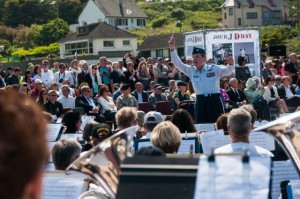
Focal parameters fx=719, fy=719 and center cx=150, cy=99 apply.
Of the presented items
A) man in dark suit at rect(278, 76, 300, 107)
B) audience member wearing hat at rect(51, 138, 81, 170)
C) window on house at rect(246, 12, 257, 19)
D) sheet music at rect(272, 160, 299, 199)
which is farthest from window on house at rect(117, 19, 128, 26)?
sheet music at rect(272, 160, 299, 199)

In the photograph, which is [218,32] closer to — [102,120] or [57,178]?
[102,120]

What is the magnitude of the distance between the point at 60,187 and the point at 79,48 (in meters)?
84.6

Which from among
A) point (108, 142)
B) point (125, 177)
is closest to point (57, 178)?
point (108, 142)

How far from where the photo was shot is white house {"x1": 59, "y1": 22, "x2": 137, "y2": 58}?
86.1 meters

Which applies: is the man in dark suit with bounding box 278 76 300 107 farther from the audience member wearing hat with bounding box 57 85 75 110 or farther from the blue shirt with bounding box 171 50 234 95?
the blue shirt with bounding box 171 50 234 95

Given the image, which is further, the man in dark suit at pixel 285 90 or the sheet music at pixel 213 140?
the man in dark suit at pixel 285 90

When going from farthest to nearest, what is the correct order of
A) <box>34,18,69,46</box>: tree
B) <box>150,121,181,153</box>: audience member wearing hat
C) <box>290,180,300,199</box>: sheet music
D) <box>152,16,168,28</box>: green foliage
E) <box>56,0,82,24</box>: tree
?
<box>152,16,168,28</box>: green foliage < <box>56,0,82,24</box>: tree < <box>34,18,69,46</box>: tree < <box>150,121,181,153</box>: audience member wearing hat < <box>290,180,300,199</box>: sheet music

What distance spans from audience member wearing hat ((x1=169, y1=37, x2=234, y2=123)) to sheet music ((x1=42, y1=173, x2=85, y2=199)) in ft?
20.3

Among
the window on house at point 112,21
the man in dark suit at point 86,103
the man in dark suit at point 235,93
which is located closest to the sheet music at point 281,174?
the man in dark suit at point 86,103

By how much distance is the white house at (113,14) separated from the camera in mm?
115375

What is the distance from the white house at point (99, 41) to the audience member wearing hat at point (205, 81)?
74493 millimetres

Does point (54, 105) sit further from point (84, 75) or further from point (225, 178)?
point (225, 178)

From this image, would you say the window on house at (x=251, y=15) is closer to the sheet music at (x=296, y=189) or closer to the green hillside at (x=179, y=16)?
the green hillside at (x=179, y=16)

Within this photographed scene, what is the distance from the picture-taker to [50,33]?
98.2 metres
